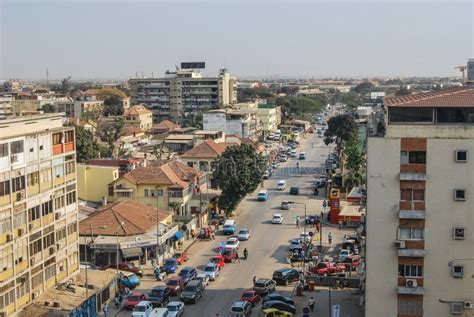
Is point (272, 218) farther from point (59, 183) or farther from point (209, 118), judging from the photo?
point (209, 118)

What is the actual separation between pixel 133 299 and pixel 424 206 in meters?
11.6

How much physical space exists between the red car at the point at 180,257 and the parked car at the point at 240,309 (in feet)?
26.2

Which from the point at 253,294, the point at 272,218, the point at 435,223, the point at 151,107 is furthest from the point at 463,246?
the point at 151,107

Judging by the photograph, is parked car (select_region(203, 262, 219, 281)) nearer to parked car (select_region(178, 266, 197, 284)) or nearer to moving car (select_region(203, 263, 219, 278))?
moving car (select_region(203, 263, 219, 278))

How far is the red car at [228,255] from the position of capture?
33.0m

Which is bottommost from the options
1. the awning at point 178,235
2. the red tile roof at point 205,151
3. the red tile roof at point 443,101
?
the awning at point 178,235

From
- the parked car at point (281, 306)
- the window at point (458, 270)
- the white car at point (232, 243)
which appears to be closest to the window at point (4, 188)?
the parked car at point (281, 306)

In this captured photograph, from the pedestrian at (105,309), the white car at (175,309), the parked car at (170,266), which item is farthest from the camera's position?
the parked car at (170,266)

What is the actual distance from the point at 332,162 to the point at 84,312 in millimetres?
45132

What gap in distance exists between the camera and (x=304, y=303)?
26578 mm

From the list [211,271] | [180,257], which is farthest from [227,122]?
[211,271]

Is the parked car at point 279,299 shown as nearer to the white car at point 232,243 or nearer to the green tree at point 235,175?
the white car at point 232,243

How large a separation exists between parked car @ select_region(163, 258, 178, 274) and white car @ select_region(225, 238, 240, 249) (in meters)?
3.47

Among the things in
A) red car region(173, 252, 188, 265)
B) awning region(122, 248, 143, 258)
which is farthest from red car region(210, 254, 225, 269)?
awning region(122, 248, 143, 258)
